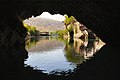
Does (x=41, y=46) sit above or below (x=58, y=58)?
above

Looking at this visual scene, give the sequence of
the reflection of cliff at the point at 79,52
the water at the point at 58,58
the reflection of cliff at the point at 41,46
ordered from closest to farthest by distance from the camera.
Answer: the water at the point at 58,58, the reflection of cliff at the point at 79,52, the reflection of cliff at the point at 41,46

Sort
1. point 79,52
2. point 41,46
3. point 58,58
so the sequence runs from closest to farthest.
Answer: point 58,58, point 79,52, point 41,46

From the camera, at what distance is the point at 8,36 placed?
4369cm

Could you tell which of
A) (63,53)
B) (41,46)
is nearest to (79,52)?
(63,53)

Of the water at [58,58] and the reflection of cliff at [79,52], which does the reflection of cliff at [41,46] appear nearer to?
the water at [58,58]

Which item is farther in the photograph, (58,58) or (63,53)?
(63,53)

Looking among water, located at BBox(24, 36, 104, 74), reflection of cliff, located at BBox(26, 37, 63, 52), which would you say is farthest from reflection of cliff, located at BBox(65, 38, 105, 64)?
reflection of cliff, located at BBox(26, 37, 63, 52)

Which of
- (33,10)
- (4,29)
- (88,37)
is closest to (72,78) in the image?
(4,29)

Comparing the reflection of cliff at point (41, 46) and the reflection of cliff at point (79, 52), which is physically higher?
the reflection of cliff at point (41, 46)

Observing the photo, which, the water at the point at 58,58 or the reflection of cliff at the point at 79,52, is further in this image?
the reflection of cliff at the point at 79,52

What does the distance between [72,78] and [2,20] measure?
26.9 m

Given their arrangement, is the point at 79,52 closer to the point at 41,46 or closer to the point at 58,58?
the point at 58,58

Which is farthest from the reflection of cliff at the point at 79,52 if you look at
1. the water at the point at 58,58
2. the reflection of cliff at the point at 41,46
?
the reflection of cliff at the point at 41,46

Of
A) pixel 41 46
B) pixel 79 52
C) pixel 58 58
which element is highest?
pixel 41 46
